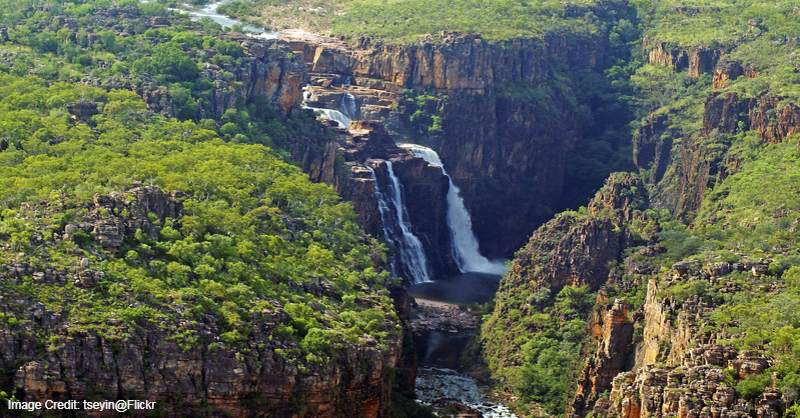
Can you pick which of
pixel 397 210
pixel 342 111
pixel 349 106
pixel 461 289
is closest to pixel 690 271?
pixel 461 289

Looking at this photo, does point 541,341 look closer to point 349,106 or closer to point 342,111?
point 342,111

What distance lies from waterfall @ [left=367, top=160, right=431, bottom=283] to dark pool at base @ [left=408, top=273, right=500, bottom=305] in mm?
1466

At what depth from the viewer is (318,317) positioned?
335 feet

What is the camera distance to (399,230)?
156m

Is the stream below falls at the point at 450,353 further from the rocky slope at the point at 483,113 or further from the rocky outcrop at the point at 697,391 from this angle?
the rocky outcrop at the point at 697,391

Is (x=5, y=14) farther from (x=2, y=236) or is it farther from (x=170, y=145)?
(x=2, y=236)

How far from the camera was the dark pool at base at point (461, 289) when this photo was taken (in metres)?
148

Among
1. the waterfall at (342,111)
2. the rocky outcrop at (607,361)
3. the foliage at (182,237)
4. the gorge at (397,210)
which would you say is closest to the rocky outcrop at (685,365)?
the gorge at (397,210)

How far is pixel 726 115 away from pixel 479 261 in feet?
76.0

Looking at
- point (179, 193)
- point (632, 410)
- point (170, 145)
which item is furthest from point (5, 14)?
point (632, 410)

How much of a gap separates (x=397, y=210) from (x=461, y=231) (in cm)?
1142

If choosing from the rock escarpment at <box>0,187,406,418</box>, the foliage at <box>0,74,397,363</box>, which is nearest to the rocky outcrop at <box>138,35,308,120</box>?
the foliage at <box>0,74,397,363</box>

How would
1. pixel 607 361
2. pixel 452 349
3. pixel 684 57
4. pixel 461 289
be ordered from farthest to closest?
pixel 684 57 < pixel 461 289 < pixel 452 349 < pixel 607 361

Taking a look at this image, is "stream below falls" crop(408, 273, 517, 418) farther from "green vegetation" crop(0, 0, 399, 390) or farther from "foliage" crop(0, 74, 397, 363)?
"foliage" crop(0, 74, 397, 363)
